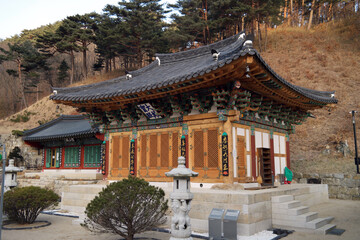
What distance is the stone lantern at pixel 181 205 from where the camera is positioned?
6.46m

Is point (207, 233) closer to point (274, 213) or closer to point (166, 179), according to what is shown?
point (274, 213)

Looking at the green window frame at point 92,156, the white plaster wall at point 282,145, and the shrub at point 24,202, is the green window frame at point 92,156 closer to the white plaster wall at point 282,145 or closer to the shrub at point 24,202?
the shrub at point 24,202

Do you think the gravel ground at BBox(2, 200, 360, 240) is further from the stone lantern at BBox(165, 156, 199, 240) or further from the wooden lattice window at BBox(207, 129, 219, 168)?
the wooden lattice window at BBox(207, 129, 219, 168)

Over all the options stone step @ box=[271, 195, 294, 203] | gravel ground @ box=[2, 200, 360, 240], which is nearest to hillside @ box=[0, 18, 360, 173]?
gravel ground @ box=[2, 200, 360, 240]

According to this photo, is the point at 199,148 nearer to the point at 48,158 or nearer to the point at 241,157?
the point at 241,157

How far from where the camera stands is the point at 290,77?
36.1 meters

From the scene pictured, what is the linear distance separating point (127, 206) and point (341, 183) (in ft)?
51.3

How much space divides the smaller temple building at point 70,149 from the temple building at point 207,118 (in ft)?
20.1

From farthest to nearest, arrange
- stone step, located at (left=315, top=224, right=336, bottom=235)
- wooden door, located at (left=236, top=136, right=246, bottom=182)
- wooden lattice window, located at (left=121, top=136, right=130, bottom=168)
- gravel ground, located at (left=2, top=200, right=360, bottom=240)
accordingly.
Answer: wooden lattice window, located at (left=121, top=136, right=130, bottom=168), wooden door, located at (left=236, top=136, right=246, bottom=182), stone step, located at (left=315, top=224, right=336, bottom=235), gravel ground, located at (left=2, top=200, right=360, bottom=240)

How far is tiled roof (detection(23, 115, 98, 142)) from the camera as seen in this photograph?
2381 cm

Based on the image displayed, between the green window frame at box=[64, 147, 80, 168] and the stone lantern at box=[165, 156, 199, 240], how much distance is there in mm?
18190

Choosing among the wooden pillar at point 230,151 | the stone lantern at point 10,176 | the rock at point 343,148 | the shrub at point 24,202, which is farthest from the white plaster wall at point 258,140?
the rock at point 343,148

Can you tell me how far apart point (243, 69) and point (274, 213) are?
4.92 meters

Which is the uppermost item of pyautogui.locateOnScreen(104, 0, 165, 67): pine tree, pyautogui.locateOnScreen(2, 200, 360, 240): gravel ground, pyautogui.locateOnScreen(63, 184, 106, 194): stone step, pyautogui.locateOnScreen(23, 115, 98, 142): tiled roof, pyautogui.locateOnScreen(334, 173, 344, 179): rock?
pyautogui.locateOnScreen(104, 0, 165, 67): pine tree
